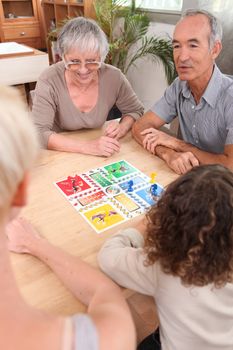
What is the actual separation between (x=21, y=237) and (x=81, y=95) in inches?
40.5

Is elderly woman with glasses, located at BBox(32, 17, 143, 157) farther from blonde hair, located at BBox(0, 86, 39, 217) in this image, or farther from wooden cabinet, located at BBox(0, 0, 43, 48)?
wooden cabinet, located at BBox(0, 0, 43, 48)

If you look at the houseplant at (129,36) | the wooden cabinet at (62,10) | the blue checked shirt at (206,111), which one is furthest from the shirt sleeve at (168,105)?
the wooden cabinet at (62,10)

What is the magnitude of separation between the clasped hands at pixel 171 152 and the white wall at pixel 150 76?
84.6 inches

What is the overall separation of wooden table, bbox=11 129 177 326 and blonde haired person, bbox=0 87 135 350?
0.08 metres

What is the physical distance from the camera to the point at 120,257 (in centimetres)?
81

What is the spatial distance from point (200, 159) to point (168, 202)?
2.39 feet

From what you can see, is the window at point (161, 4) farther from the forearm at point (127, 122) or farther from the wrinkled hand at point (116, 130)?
the wrinkled hand at point (116, 130)

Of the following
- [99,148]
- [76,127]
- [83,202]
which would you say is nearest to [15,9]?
[76,127]

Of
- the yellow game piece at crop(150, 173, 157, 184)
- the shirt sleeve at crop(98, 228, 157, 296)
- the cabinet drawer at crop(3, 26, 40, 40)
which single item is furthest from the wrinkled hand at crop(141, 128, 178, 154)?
the cabinet drawer at crop(3, 26, 40, 40)

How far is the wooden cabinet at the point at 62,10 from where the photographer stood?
3766mm

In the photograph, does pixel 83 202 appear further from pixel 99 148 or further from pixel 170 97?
pixel 170 97

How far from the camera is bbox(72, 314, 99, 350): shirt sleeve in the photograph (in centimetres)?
46

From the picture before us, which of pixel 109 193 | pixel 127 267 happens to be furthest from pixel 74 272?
pixel 109 193

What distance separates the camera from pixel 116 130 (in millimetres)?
1674
